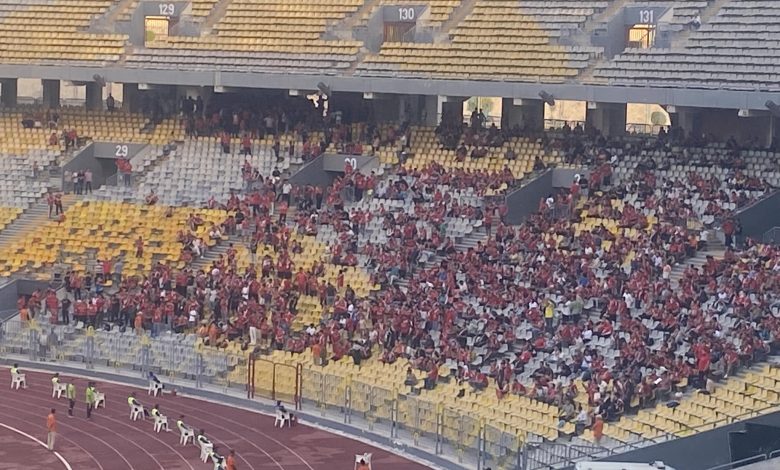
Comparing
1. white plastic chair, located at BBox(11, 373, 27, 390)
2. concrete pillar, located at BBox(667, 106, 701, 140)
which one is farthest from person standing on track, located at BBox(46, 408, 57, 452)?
concrete pillar, located at BBox(667, 106, 701, 140)

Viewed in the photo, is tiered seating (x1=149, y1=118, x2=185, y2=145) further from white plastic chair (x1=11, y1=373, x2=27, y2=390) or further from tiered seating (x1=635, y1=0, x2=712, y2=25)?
tiered seating (x1=635, y1=0, x2=712, y2=25)

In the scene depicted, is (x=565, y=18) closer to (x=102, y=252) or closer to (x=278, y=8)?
(x=278, y=8)

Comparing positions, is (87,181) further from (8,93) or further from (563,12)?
(563,12)

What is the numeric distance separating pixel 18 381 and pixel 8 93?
13.9m

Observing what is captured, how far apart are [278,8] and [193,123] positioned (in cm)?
329

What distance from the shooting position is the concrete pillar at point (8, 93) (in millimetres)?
45719

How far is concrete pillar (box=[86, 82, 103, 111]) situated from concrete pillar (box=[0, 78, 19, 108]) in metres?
1.84

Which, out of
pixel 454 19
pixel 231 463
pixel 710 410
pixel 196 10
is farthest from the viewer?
pixel 196 10

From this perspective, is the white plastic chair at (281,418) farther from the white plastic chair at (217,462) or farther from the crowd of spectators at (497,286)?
the white plastic chair at (217,462)

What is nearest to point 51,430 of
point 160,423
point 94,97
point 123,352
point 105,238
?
point 160,423

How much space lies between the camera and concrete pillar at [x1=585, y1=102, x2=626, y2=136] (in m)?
38.8

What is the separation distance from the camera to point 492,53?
39.3 metres

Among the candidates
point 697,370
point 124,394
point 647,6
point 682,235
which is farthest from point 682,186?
point 124,394

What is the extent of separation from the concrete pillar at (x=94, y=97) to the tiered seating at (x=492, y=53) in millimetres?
7724
